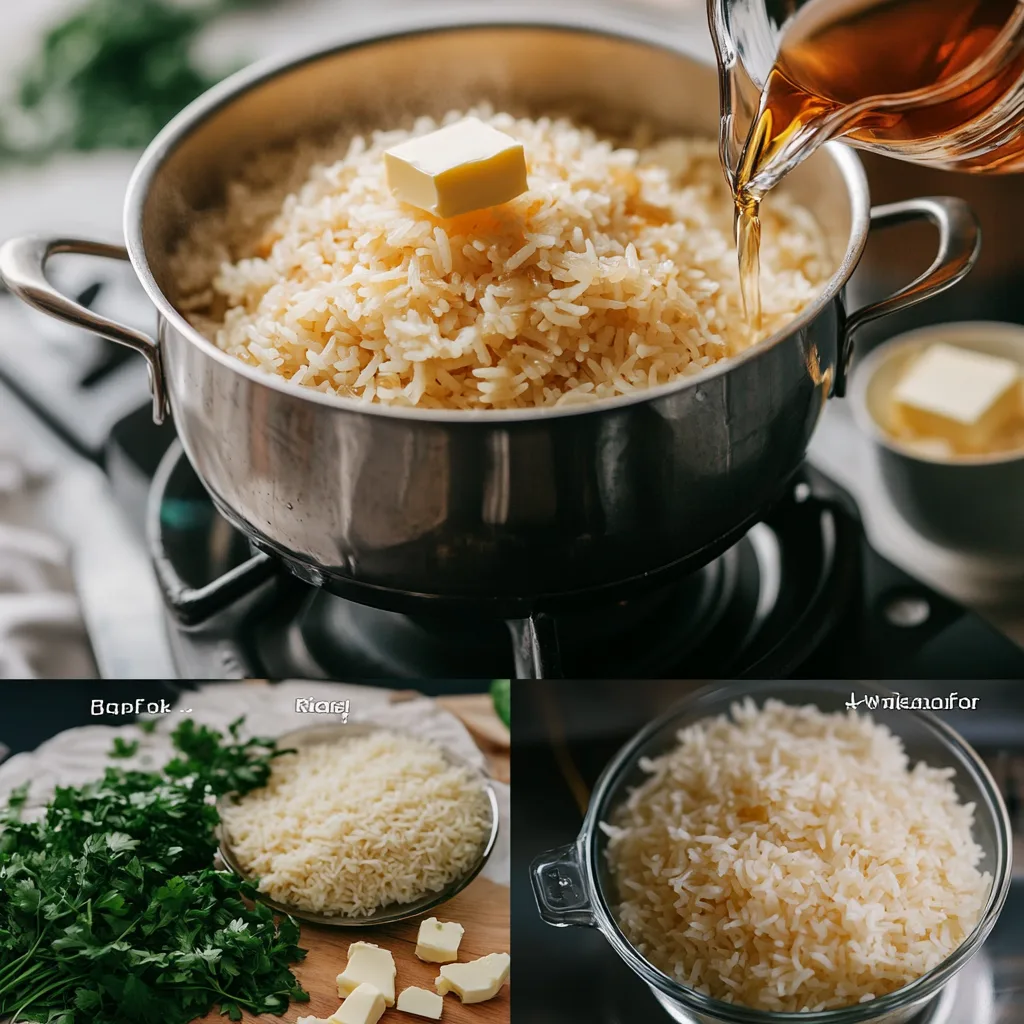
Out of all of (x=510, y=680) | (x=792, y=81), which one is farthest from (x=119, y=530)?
(x=792, y=81)

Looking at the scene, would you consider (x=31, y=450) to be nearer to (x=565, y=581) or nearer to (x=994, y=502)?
(x=565, y=581)

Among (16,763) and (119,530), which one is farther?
(119,530)

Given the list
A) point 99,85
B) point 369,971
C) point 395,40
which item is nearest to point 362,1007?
point 369,971

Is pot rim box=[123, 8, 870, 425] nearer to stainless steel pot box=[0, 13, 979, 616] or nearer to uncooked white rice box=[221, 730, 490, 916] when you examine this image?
stainless steel pot box=[0, 13, 979, 616]

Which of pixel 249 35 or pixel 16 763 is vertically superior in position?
pixel 249 35

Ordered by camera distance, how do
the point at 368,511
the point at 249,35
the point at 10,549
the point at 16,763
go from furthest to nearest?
the point at 249,35 → the point at 10,549 → the point at 16,763 → the point at 368,511

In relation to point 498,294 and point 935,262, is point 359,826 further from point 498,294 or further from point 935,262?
point 935,262
